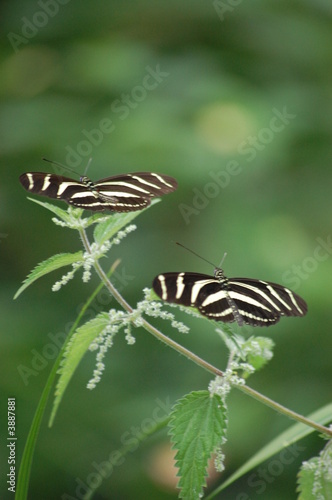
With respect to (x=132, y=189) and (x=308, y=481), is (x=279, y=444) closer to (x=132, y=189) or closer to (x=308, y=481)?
(x=308, y=481)

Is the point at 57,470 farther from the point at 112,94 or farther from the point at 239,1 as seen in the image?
the point at 239,1

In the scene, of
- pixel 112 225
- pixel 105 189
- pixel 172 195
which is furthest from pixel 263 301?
pixel 172 195

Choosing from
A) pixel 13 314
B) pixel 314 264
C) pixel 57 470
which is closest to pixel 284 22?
pixel 314 264

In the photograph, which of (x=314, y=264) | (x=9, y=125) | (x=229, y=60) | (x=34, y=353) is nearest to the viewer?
(x=34, y=353)

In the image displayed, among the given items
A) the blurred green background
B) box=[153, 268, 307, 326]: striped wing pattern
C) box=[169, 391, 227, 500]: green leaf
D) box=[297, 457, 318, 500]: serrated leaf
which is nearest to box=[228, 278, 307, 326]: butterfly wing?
box=[153, 268, 307, 326]: striped wing pattern

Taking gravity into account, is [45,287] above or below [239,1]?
below

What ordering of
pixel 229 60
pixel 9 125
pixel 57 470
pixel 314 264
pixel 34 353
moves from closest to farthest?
pixel 57 470 < pixel 34 353 < pixel 314 264 < pixel 9 125 < pixel 229 60
